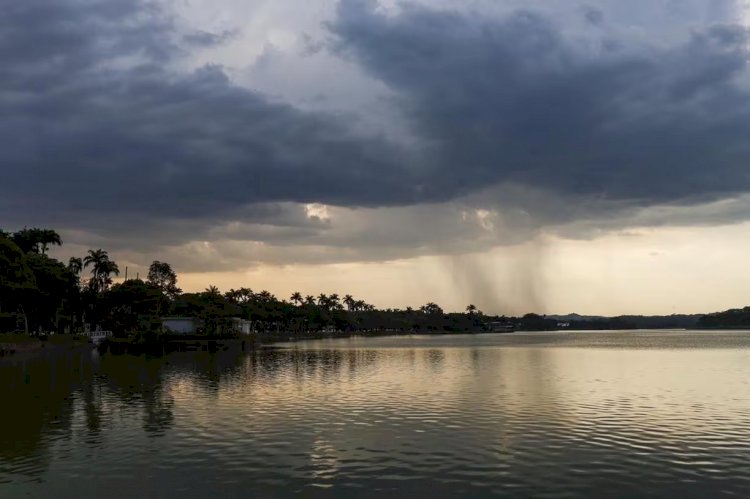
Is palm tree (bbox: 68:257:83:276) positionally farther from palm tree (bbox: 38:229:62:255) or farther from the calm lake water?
the calm lake water

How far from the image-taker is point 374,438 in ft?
103

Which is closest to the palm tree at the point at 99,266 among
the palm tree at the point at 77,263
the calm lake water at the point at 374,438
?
the palm tree at the point at 77,263

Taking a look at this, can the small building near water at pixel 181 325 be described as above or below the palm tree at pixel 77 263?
below

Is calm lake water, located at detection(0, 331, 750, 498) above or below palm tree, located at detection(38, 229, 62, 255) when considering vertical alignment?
below

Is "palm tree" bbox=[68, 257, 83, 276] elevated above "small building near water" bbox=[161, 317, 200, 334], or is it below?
above

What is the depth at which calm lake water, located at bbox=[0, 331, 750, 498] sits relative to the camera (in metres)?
23.0

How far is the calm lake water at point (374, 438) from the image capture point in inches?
906

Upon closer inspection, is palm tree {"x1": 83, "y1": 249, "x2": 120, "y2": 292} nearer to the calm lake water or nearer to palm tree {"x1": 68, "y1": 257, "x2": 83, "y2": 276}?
palm tree {"x1": 68, "y1": 257, "x2": 83, "y2": 276}

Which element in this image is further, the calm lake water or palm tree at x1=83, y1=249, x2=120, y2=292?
palm tree at x1=83, y1=249, x2=120, y2=292

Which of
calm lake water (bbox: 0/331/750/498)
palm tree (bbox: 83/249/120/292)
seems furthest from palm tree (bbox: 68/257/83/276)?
calm lake water (bbox: 0/331/750/498)

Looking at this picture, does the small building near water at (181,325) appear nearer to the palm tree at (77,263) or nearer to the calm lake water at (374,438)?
the palm tree at (77,263)

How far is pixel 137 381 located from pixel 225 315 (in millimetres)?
105806

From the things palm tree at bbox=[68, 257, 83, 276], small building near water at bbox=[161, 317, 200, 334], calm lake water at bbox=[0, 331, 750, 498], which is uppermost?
palm tree at bbox=[68, 257, 83, 276]

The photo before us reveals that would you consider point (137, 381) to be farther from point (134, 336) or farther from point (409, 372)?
point (134, 336)
